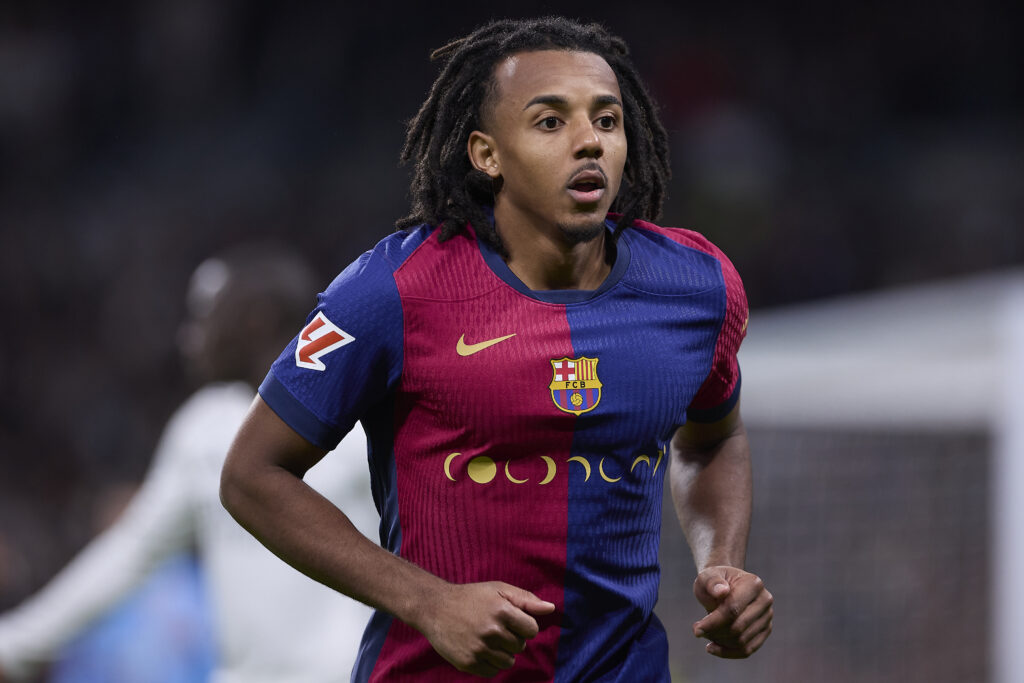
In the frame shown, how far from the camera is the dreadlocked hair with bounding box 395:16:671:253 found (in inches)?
91.9

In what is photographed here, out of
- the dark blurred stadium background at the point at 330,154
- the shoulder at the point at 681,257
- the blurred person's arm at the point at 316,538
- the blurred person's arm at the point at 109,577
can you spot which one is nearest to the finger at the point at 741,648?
the blurred person's arm at the point at 316,538

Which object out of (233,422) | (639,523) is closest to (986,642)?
(233,422)

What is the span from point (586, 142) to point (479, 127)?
0.25 meters

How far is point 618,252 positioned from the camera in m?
2.36

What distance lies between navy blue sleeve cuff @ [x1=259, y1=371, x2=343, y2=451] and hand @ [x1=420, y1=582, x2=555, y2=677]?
33 centimetres

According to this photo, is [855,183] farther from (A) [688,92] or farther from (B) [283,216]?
(B) [283,216]

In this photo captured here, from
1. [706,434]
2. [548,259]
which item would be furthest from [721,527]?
[548,259]

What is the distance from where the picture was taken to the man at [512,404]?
6.97 ft

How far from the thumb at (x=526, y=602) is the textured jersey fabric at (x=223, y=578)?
165cm

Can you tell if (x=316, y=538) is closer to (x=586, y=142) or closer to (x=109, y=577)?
(x=586, y=142)

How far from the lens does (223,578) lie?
3703 millimetres

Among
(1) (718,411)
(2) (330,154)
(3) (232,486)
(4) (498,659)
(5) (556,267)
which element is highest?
(2) (330,154)

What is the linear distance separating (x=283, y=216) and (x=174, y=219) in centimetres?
82

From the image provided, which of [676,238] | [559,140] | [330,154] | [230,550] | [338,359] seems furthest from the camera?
[330,154]
